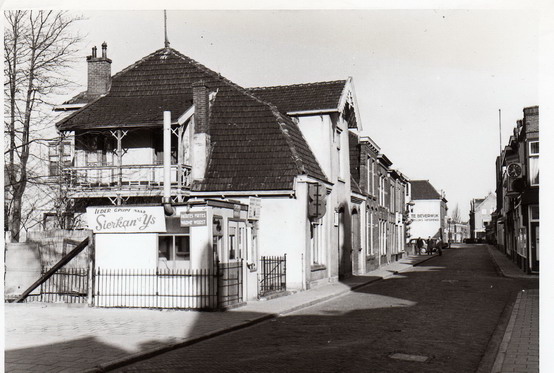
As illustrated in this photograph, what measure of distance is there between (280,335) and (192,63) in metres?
14.1

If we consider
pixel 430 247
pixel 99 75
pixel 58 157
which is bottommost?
pixel 430 247

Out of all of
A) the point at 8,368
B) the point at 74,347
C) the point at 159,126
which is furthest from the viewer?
the point at 159,126

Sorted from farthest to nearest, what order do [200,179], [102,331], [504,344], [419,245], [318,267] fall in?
[419,245] < [318,267] < [200,179] < [102,331] < [504,344]

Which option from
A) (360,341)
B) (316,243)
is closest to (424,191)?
(316,243)

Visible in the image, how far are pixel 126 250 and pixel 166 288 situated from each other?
4.75 ft

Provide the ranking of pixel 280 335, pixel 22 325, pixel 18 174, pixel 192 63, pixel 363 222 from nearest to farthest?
pixel 280 335 < pixel 22 325 < pixel 18 174 < pixel 192 63 < pixel 363 222

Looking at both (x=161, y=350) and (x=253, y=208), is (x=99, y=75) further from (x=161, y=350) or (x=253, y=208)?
(x=161, y=350)

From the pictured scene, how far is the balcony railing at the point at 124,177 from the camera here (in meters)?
20.3

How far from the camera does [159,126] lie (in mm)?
20016

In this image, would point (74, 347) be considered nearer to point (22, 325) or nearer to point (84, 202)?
point (22, 325)

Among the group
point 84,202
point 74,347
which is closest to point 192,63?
point 84,202

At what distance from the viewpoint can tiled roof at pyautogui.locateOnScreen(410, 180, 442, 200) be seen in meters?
99.0

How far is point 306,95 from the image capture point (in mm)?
25031

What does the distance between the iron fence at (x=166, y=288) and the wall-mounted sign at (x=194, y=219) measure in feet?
3.85
